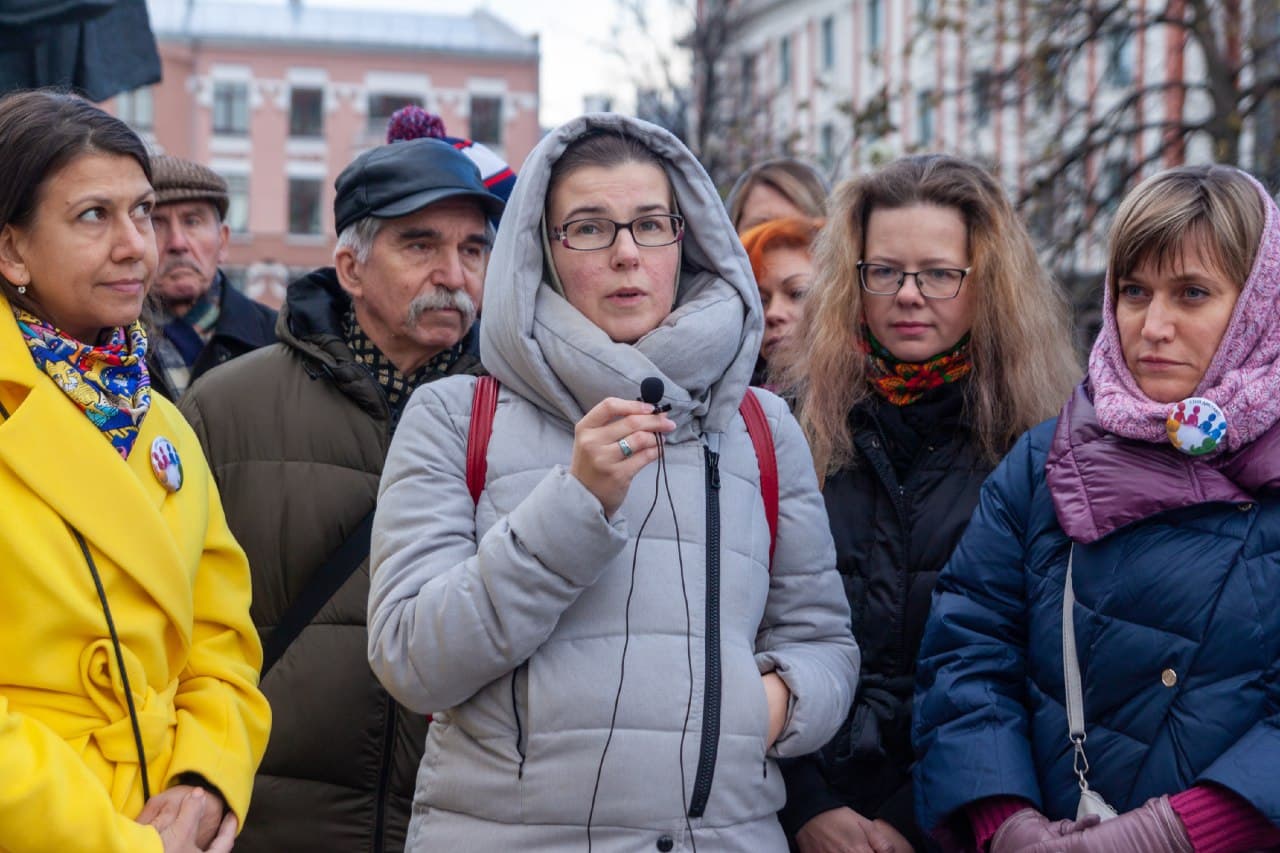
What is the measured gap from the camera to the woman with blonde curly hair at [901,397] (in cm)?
352

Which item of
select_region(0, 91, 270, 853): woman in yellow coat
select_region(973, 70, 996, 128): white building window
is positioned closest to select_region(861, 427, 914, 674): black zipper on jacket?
select_region(0, 91, 270, 853): woman in yellow coat

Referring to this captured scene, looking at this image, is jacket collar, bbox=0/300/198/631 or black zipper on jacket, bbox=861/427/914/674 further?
black zipper on jacket, bbox=861/427/914/674

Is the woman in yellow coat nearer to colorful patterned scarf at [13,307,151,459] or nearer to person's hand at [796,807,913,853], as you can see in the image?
colorful patterned scarf at [13,307,151,459]

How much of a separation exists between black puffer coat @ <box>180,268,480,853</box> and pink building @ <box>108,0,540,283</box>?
148 ft

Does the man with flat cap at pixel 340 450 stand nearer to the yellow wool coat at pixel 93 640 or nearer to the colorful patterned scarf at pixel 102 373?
the yellow wool coat at pixel 93 640

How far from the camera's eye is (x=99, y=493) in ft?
9.11

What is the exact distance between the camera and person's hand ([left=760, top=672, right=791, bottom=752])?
2900 millimetres

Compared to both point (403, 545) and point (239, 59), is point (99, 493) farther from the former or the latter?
point (239, 59)

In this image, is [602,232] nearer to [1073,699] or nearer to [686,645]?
[686,645]

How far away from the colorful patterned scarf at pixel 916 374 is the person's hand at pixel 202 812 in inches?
70.9

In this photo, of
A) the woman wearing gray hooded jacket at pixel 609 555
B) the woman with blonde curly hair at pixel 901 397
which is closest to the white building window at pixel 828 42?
the woman with blonde curly hair at pixel 901 397

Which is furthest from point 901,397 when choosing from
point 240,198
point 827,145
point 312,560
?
point 240,198

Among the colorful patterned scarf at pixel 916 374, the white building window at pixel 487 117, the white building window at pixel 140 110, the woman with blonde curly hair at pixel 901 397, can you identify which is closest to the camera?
the woman with blonde curly hair at pixel 901 397

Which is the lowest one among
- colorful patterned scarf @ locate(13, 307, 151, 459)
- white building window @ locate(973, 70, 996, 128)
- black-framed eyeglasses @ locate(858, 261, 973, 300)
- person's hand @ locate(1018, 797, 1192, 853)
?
person's hand @ locate(1018, 797, 1192, 853)
